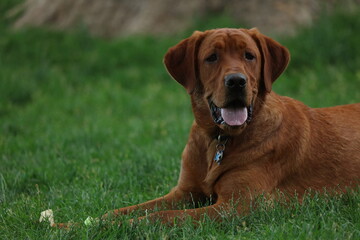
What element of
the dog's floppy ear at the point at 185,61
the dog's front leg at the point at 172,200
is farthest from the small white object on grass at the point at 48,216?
the dog's floppy ear at the point at 185,61

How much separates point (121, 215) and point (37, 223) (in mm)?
615

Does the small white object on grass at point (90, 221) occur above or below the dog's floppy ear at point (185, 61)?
below

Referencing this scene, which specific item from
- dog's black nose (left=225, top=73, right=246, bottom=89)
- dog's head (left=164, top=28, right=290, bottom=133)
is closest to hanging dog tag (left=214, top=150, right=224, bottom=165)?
dog's head (left=164, top=28, right=290, bottom=133)

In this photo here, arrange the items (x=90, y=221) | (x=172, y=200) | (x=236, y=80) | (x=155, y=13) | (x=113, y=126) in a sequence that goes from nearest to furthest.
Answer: (x=90, y=221) → (x=236, y=80) → (x=172, y=200) → (x=113, y=126) → (x=155, y=13)

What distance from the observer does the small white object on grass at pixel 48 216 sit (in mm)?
3735


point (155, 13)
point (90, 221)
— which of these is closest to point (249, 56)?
point (90, 221)

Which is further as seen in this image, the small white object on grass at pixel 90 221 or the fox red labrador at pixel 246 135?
the fox red labrador at pixel 246 135

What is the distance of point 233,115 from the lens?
12.7 ft

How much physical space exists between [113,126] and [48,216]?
3835 mm

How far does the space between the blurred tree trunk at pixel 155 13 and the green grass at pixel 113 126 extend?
1.65 ft

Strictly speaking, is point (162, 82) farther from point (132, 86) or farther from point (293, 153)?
point (293, 153)

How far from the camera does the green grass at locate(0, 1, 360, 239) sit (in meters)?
3.50

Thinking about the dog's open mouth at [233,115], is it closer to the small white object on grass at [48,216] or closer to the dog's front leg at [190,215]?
the dog's front leg at [190,215]

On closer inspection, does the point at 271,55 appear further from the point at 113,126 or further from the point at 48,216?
the point at 113,126
